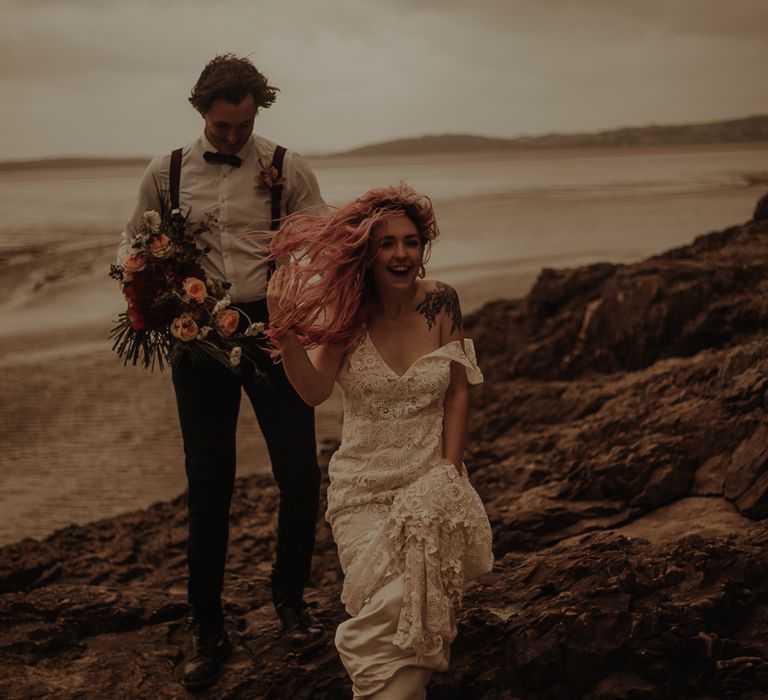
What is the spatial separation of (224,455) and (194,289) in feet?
2.46

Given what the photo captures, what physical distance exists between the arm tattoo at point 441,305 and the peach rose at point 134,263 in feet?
3.43

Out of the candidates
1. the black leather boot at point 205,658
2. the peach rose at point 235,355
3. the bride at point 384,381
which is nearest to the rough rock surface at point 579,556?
the black leather boot at point 205,658

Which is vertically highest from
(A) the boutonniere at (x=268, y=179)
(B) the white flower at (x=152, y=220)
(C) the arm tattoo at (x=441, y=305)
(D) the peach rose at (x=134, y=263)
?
(A) the boutonniere at (x=268, y=179)

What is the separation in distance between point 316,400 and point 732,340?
4750 millimetres

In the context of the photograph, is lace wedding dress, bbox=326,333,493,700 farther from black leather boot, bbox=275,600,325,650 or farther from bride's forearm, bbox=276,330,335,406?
black leather boot, bbox=275,600,325,650

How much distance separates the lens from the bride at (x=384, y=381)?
145 inches

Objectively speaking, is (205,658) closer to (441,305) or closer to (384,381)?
(384,381)

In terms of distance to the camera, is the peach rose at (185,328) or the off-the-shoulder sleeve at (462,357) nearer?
the off-the-shoulder sleeve at (462,357)

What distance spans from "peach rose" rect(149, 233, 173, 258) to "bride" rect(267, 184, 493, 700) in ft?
1.46

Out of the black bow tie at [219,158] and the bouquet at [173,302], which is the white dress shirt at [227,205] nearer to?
the black bow tie at [219,158]

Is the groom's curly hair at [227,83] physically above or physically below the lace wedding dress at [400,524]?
above

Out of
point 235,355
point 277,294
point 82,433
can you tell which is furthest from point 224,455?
point 82,433

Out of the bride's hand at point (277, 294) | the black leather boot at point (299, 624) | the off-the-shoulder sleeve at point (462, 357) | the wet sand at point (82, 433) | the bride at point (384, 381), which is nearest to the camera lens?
the bride at point (384, 381)

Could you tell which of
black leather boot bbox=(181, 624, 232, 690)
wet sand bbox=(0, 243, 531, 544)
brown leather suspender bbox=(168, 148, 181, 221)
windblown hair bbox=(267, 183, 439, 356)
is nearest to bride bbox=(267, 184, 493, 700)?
windblown hair bbox=(267, 183, 439, 356)
